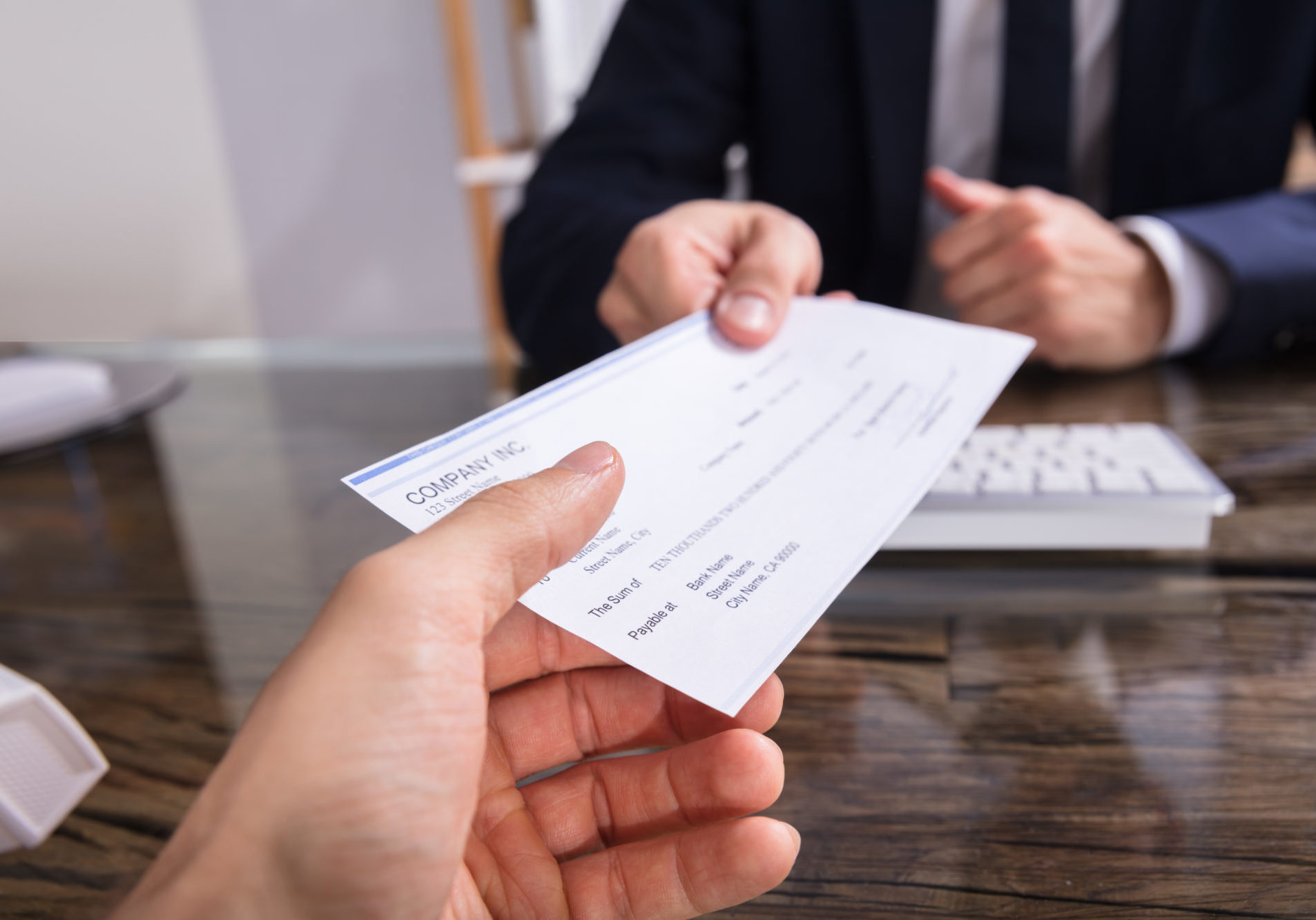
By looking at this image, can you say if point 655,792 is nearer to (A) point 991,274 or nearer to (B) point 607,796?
(B) point 607,796

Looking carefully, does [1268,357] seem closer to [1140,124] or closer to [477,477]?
[1140,124]

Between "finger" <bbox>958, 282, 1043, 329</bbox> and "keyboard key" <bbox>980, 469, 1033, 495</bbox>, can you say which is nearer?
"keyboard key" <bbox>980, 469, 1033, 495</bbox>

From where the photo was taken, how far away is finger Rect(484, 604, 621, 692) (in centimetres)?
29

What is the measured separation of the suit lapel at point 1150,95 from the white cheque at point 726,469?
20.1 inches

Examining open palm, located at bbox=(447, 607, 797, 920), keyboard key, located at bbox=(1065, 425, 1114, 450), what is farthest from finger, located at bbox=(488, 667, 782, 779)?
keyboard key, located at bbox=(1065, 425, 1114, 450)

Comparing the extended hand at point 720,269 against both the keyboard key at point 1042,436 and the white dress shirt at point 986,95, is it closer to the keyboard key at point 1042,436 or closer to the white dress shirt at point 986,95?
the keyboard key at point 1042,436

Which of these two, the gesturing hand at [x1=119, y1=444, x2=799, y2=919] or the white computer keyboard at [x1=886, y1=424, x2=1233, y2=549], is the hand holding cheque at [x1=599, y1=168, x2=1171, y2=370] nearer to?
the white computer keyboard at [x1=886, y1=424, x2=1233, y2=549]

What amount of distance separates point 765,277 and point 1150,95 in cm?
56

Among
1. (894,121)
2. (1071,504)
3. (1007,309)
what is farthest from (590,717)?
(894,121)

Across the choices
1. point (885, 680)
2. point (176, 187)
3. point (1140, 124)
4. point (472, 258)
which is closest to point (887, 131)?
point (1140, 124)

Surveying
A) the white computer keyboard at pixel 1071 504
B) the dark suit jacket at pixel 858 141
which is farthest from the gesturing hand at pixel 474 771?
the dark suit jacket at pixel 858 141

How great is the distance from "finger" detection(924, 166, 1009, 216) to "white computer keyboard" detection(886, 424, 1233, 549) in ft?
1.03

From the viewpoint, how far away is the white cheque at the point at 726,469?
0.77ft

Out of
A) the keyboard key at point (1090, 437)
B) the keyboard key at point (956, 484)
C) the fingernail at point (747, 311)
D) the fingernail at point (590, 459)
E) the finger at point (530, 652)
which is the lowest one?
the keyboard key at point (1090, 437)
